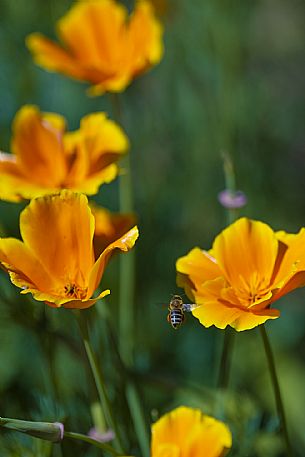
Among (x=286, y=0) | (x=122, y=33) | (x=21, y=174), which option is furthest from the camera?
(x=286, y=0)

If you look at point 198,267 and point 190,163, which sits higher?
point 198,267

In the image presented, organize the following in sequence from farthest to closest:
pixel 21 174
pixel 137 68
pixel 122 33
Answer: pixel 122 33 → pixel 137 68 → pixel 21 174

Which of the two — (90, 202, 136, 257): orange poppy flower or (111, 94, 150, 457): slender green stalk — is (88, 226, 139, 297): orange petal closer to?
(90, 202, 136, 257): orange poppy flower

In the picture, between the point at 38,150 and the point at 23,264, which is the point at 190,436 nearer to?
the point at 23,264

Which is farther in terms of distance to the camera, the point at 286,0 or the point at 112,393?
the point at 286,0

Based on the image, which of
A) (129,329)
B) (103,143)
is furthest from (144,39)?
(129,329)

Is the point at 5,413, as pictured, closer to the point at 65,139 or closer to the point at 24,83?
the point at 65,139

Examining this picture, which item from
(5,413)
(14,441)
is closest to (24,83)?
(5,413)

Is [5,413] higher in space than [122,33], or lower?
lower
